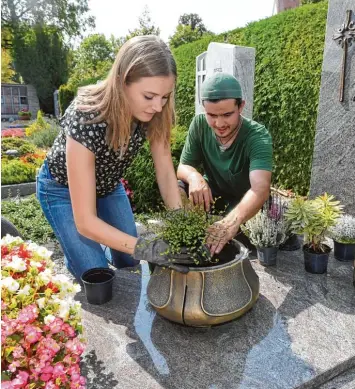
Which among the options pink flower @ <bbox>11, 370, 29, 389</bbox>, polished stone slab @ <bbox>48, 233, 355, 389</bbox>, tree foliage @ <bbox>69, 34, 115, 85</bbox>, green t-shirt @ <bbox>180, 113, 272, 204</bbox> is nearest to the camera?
pink flower @ <bbox>11, 370, 29, 389</bbox>

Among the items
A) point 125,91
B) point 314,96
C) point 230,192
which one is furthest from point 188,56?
point 125,91

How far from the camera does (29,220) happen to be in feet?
12.9

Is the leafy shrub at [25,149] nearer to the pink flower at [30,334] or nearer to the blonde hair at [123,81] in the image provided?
the blonde hair at [123,81]

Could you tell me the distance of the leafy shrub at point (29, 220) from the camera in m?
3.59

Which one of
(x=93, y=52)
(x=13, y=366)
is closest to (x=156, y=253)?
(x=13, y=366)

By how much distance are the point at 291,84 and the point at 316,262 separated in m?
3.77

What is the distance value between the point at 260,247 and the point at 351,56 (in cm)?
186

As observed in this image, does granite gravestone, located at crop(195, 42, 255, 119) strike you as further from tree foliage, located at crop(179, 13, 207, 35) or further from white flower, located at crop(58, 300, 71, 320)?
tree foliage, located at crop(179, 13, 207, 35)

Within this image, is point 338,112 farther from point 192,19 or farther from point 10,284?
point 192,19

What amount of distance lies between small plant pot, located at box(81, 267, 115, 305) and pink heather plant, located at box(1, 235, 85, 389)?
0.61 meters

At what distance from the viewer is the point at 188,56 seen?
9547mm

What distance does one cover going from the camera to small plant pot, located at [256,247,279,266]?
8.43ft

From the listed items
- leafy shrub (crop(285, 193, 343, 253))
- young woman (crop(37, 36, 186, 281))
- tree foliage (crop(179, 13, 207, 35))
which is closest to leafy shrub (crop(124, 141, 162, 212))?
young woman (crop(37, 36, 186, 281))

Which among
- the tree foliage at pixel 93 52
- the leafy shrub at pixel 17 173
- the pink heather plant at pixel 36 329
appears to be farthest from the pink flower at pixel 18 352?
the tree foliage at pixel 93 52
